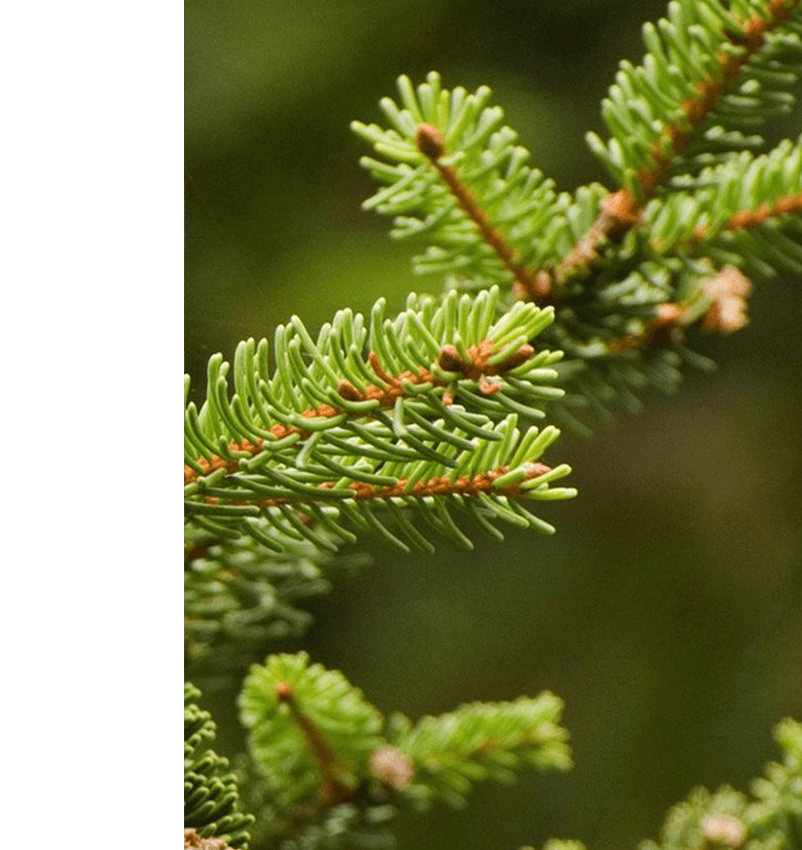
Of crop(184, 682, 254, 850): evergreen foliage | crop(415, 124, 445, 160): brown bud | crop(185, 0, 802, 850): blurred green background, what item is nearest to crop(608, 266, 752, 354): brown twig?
crop(415, 124, 445, 160): brown bud

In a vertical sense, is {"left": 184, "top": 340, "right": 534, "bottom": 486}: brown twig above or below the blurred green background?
below

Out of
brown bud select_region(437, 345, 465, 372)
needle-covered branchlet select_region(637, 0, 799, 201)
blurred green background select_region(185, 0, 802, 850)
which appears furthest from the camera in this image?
blurred green background select_region(185, 0, 802, 850)

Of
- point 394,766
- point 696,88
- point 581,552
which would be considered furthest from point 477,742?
point 581,552

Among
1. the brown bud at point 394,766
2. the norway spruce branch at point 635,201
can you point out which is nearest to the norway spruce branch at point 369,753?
the brown bud at point 394,766

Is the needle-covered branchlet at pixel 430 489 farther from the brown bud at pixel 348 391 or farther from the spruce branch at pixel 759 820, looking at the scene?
the spruce branch at pixel 759 820

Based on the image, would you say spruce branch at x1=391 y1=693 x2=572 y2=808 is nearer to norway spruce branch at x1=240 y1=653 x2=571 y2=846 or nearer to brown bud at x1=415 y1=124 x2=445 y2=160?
norway spruce branch at x1=240 y1=653 x2=571 y2=846
